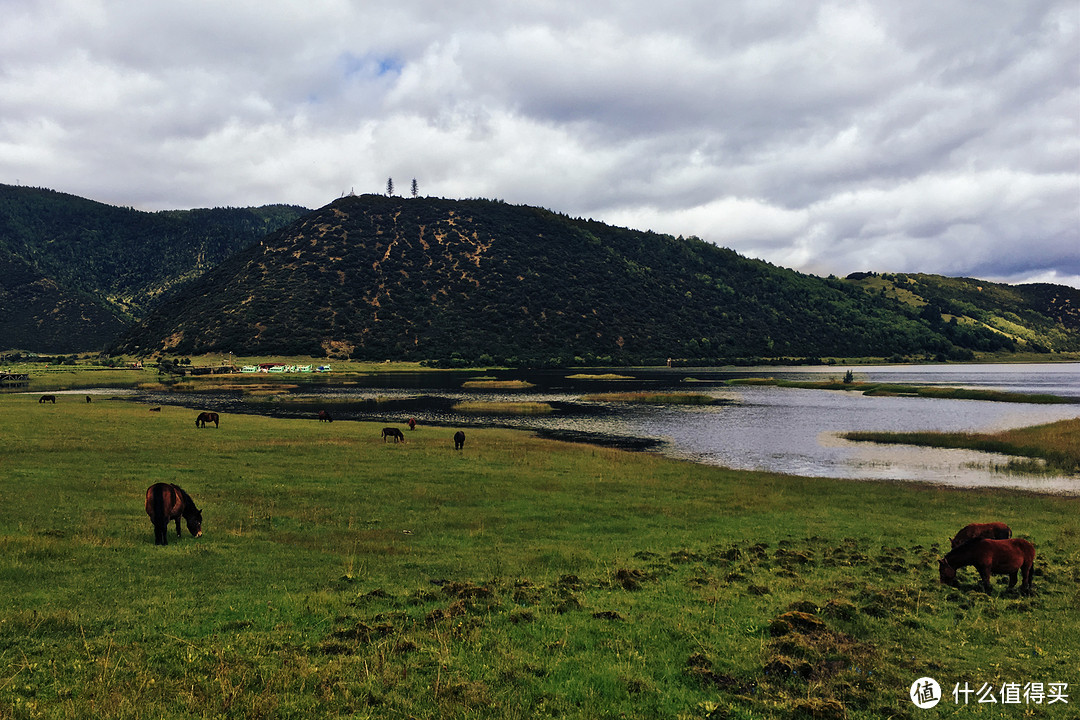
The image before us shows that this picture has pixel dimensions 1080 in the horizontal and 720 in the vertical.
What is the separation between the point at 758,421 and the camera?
65500mm

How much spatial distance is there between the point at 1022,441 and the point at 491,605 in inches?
2060

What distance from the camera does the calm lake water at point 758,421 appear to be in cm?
4012

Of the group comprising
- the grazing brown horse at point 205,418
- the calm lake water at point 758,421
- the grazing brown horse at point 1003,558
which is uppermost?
the grazing brown horse at point 1003,558

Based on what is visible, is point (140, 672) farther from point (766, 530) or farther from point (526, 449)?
point (526, 449)

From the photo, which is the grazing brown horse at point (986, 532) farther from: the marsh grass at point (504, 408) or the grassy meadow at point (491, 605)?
the marsh grass at point (504, 408)

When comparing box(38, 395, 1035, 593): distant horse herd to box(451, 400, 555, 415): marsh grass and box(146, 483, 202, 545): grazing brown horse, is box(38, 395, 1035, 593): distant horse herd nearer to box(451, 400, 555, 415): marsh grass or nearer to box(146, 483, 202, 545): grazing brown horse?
box(146, 483, 202, 545): grazing brown horse

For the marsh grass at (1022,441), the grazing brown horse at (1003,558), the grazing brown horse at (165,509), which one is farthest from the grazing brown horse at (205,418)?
the marsh grass at (1022,441)

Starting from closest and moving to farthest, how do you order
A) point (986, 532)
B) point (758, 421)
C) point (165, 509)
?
point (165, 509)
point (986, 532)
point (758, 421)

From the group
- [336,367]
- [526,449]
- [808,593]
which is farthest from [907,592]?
[336,367]

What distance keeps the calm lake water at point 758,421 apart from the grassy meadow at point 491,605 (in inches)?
558

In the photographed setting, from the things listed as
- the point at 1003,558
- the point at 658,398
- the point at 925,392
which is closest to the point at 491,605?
the point at 1003,558

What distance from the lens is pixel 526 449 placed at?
1625 inches

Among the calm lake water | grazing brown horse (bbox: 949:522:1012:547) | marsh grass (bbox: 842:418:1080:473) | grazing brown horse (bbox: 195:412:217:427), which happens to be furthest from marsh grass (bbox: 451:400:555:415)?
grazing brown horse (bbox: 949:522:1012:547)

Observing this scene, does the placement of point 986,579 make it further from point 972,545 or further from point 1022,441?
point 1022,441
